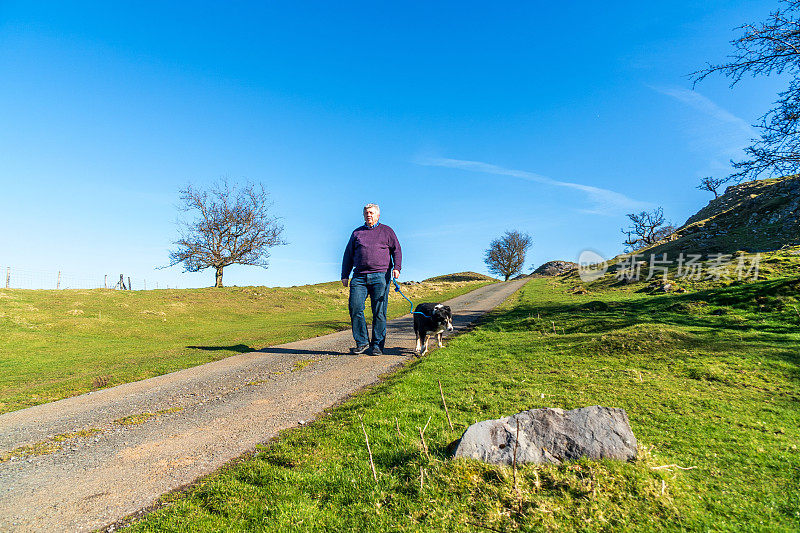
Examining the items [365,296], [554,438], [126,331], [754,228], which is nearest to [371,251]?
[365,296]

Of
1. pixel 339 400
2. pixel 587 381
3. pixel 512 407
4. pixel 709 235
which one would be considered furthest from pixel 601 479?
pixel 709 235

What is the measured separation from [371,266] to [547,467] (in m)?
6.77

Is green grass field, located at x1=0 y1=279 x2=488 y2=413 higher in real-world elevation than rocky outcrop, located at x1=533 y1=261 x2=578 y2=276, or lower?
lower

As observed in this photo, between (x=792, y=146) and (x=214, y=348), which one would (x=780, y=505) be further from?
(x=792, y=146)

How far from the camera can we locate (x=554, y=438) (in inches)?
138

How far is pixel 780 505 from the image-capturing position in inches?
111

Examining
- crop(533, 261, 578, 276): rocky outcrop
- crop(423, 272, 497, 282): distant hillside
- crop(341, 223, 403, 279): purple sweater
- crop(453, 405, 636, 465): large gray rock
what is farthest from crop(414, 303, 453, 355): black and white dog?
crop(533, 261, 578, 276): rocky outcrop

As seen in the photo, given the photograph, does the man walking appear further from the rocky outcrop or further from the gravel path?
the rocky outcrop

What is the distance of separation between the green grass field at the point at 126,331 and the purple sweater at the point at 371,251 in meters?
5.21

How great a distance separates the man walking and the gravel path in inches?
43.0

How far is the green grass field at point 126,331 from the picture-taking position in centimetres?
986

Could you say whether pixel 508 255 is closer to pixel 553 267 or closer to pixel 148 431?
pixel 553 267

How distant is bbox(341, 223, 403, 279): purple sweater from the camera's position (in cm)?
952

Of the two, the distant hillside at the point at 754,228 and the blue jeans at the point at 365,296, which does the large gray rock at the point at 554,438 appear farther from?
the distant hillside at the point at 754,228
